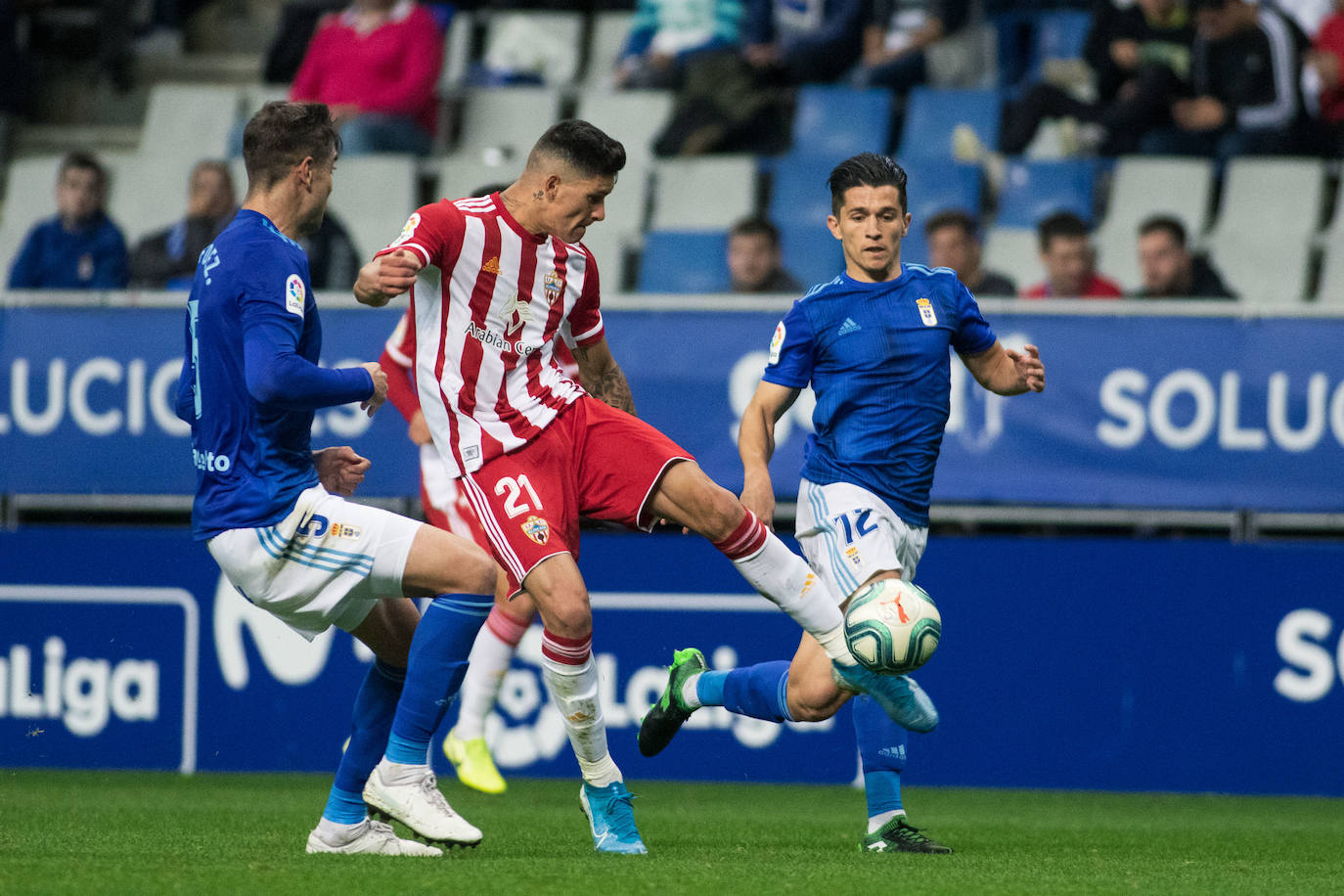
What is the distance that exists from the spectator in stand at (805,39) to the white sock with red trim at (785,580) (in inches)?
248

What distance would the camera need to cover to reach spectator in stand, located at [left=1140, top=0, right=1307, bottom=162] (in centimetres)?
1013

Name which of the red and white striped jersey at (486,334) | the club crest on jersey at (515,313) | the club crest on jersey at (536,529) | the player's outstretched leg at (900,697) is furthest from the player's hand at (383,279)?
the player's outstretched leg at (900,697)

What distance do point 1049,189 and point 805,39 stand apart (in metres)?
1.95

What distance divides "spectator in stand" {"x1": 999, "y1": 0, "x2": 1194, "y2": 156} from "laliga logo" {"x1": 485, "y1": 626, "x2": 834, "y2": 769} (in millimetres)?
4071

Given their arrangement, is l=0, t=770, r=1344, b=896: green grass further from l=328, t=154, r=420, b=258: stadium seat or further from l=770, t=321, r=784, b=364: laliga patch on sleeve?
l=328, t=154, r=420, b=258: stadium seat

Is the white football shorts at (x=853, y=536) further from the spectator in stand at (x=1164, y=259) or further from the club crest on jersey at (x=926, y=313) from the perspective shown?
the spectator in stand at (x=1164, y=259)

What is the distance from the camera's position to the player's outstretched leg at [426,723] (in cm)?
505

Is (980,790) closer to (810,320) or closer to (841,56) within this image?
(810,320)

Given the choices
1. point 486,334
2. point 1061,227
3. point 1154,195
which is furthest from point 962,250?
point 486,334

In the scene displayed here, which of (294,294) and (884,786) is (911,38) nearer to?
(884,786)

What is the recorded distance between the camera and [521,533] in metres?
5.07

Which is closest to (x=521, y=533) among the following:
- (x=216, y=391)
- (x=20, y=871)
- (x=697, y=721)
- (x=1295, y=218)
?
(x=216, y=391)

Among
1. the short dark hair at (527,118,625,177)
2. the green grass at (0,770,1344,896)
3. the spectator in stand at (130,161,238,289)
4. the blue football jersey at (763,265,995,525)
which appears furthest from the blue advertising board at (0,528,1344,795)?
the short dark hair at (527,118,625,177)

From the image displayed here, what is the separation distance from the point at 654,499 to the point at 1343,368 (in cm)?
378
